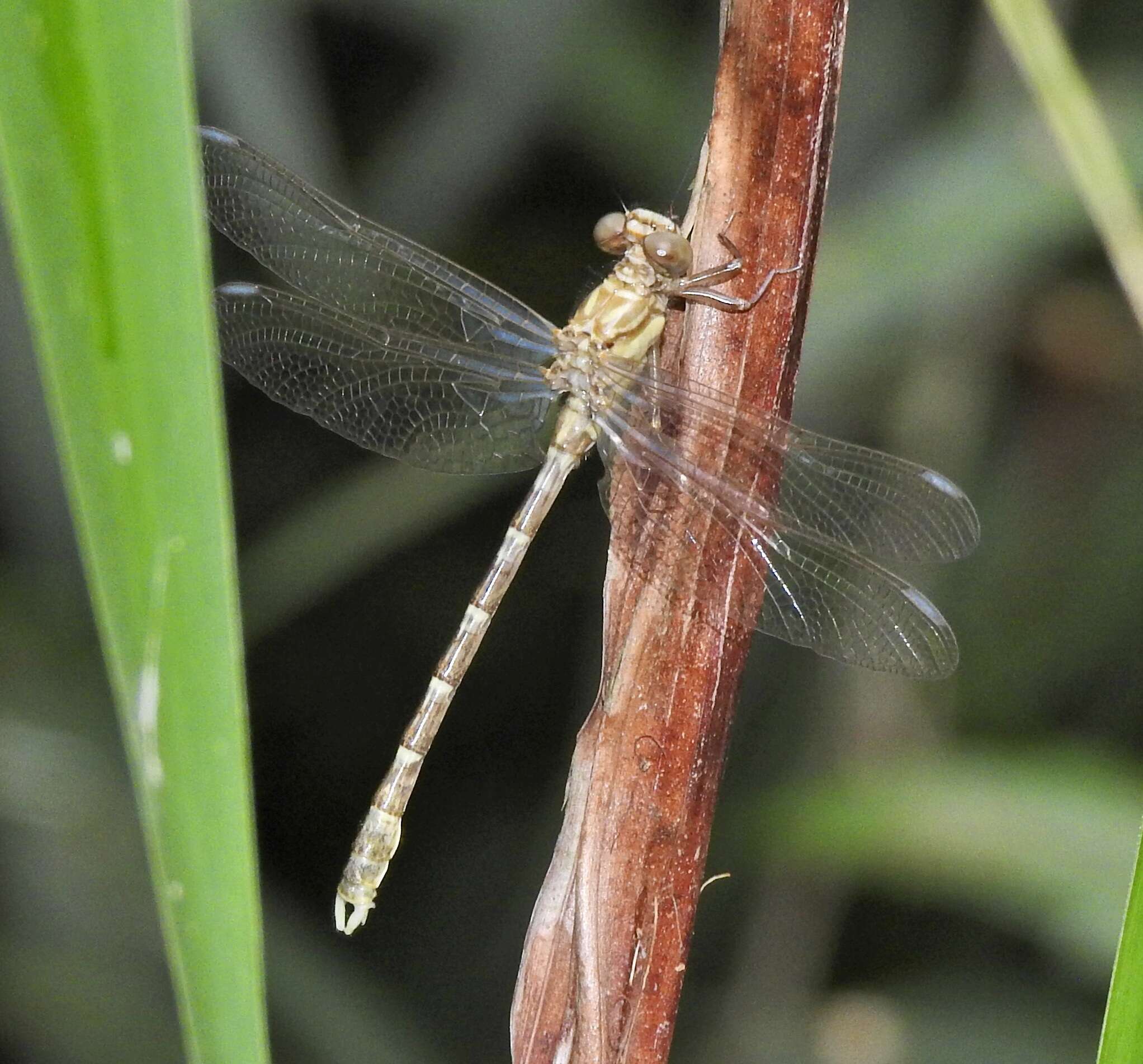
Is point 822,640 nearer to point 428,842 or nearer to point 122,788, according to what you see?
point 122,788

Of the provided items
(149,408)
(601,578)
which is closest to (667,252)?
(149,408)

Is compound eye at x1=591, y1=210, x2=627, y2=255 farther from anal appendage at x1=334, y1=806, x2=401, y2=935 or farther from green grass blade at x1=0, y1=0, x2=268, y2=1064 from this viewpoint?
green grass blade at x1=0, y1=0, x2=268, y2=1064

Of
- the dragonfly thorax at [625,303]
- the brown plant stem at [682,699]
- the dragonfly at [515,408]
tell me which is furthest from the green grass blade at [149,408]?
the dragonfly thorax at [625,303]

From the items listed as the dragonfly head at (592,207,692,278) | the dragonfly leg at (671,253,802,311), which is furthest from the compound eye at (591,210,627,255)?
the dragonfly leg at (671,253,802,311)

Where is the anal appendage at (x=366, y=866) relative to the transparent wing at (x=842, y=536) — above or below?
below

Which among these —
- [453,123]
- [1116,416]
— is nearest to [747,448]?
[453,123]

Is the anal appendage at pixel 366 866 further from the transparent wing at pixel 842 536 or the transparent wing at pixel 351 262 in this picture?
the transparent wing at pixel 351 262

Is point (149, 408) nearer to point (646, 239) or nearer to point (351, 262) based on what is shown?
point (646, 239)
